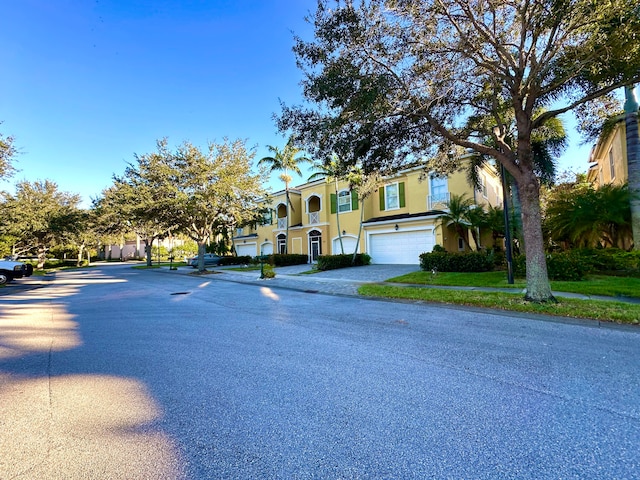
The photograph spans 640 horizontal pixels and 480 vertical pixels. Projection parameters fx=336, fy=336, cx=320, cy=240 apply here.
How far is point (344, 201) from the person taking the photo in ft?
85.9

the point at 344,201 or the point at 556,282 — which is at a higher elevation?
the point at 344,201

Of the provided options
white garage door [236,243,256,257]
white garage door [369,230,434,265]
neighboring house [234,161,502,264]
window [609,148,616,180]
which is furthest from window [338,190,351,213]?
window [609,148,616,180]

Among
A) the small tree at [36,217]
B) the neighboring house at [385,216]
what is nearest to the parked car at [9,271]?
the small tree at [36,217]

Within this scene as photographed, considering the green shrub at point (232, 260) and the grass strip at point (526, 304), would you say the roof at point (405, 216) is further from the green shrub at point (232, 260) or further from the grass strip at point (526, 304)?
the green shrub at point (232, 260)

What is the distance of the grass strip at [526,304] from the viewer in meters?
6.95

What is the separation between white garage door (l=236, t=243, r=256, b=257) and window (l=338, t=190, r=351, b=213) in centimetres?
1329

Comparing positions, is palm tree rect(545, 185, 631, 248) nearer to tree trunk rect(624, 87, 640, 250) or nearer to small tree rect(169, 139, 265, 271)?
tree trunk rect(624, 87, 640, 250)

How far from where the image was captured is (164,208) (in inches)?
842

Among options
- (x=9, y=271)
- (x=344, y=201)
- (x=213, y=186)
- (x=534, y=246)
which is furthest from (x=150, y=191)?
(x=534, y=246)

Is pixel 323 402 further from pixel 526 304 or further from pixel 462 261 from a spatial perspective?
pixel 462 261

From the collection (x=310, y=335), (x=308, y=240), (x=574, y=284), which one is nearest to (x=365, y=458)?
(x=310, y=335)

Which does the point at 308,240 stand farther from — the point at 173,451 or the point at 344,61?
the point at 173,451

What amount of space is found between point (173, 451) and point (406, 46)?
31.5 feet

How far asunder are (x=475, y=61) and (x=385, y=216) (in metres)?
15.4
